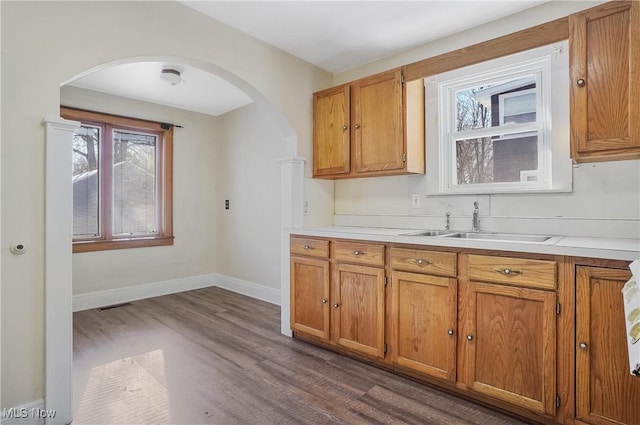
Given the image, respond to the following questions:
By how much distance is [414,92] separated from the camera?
263 cm

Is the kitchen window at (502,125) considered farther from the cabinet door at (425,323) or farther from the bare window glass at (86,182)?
the bare window glass at (86,182)

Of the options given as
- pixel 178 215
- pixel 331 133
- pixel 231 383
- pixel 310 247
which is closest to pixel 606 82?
pixel 331 133

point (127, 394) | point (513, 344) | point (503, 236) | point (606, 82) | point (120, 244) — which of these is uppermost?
point (606, 82)

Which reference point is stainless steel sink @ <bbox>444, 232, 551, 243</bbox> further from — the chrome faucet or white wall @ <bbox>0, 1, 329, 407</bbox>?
white wall @ <bbox>0, 1, 329, 407</bbox>

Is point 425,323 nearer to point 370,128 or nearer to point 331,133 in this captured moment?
point 370,128

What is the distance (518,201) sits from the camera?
7.53 feet

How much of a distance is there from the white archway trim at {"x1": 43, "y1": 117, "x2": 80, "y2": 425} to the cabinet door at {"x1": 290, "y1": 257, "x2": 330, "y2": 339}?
1564mm

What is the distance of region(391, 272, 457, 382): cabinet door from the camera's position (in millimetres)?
1979

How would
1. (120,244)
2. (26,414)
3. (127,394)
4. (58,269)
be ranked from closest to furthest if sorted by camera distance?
1. (26,414)
2. (58,269)
3. (127,394)
4. (120,244)

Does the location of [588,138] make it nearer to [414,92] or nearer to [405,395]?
[414,92]

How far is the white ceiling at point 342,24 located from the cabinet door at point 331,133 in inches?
14.4

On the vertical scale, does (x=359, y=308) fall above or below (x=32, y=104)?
below

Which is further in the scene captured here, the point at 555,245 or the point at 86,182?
the point at 86,182

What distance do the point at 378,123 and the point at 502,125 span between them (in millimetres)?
902
